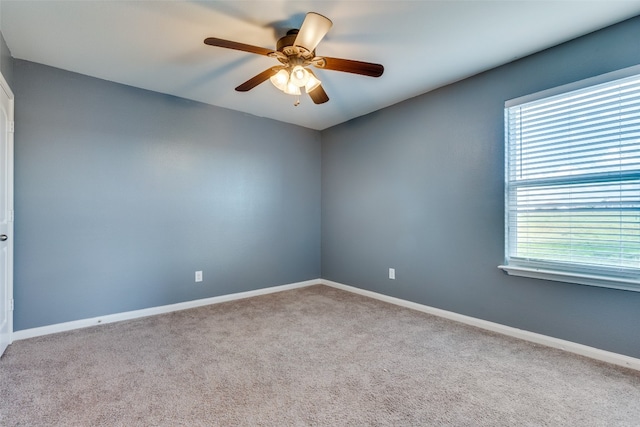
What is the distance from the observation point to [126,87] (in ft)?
9.90

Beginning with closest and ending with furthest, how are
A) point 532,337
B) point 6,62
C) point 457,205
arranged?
point 6,62 → point 532,337 → point 457,205

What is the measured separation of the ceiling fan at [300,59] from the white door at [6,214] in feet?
6.06

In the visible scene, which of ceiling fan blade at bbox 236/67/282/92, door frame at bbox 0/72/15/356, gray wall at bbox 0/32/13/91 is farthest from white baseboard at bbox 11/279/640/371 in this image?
ceiling fan blade at bbox 236/67/282/92

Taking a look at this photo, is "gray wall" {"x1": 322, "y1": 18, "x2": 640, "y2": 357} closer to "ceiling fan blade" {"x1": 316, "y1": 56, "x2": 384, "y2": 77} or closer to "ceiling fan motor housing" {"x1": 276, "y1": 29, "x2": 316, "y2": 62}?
"ceiling fan blade" {"x1": 316, "y1": 56, "x2": 384, "y2": 77}

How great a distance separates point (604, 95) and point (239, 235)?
366 centimetres

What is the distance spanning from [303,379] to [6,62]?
3.27 metres

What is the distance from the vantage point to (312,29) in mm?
1734

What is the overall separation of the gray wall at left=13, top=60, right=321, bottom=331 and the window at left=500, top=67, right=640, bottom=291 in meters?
2.77

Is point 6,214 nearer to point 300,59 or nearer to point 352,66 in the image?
point 300,59

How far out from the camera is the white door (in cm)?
224

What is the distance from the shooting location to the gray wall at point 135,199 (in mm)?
2607

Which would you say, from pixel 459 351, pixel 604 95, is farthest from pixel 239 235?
pixel 604 95

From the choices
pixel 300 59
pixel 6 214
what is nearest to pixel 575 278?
pixel 300 59

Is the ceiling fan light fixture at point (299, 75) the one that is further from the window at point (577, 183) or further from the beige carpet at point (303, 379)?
the beige carpet at point (303, 379)
